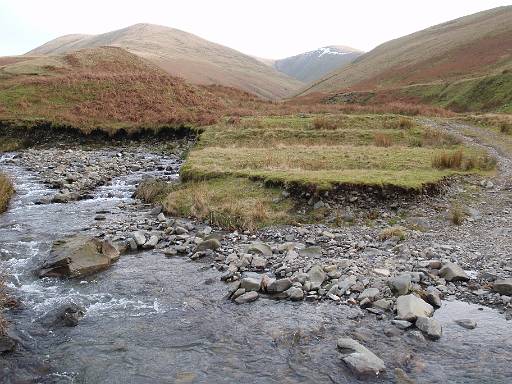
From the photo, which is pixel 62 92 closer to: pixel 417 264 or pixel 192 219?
pixel 192 219

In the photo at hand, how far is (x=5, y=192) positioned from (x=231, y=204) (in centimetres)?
1241

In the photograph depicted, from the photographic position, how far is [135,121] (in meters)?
50.6

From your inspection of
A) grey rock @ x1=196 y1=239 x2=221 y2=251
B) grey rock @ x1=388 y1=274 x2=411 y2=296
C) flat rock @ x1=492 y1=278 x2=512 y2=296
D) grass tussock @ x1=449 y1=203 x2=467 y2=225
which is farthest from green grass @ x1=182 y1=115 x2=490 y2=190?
flat rock @ x1=492 y1=278 x2=512 y2=296

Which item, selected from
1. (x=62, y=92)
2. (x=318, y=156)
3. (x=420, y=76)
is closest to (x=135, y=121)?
(x=62, y=92)

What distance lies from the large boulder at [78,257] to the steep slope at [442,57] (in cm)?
8027

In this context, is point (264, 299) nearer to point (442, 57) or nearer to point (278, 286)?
point (278, 286)

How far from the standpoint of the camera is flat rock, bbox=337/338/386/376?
916 cm

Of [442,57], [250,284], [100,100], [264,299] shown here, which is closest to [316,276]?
[264,299]

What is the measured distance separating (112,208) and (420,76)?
89.5 metres

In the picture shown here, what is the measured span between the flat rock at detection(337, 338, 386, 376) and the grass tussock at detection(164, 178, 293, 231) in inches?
352

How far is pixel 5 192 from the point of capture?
23.6m

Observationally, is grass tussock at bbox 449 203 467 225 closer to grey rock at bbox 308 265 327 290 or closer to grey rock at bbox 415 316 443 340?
grey rock at bbox 308 265 327 290

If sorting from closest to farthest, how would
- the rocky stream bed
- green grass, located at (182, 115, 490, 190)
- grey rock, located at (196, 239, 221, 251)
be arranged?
the rocky stream bed
grey rock, located at (196, 239, 221, 251)
green grass, located at (182, 115, 490, 190)

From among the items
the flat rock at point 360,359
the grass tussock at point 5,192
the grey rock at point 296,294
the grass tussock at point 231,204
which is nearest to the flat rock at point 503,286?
the flat rock at point 360,359
